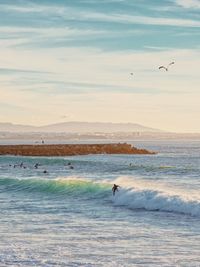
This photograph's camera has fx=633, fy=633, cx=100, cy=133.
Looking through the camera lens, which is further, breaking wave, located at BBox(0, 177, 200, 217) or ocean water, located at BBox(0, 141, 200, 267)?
breaking wave, located at BBox(0, 177, 200, 217)

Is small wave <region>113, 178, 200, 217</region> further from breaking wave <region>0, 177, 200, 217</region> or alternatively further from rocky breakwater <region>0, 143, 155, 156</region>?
rocky breakwater <region>0, 143, 155, 156</region>

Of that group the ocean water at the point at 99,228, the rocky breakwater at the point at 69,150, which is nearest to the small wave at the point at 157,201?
the ocean water at the point at 99,228

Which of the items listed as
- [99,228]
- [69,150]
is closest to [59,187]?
[99,228]

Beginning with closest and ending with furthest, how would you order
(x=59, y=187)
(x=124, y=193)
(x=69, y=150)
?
(x=124, y=193) → (x=59, y=187) → (x=69, y=150)

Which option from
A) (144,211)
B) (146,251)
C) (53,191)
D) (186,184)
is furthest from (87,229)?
(186,184)

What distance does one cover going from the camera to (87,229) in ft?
88.2

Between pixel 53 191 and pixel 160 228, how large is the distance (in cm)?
2127

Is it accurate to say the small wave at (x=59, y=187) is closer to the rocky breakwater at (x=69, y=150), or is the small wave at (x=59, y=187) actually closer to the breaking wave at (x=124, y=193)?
the breaking wave at (x=124, y=193)

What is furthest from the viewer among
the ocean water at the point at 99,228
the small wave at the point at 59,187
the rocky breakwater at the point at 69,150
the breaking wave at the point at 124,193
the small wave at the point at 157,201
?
the rocky breakwater at the point at 69,150

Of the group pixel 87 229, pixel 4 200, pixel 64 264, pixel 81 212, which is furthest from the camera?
pixel 4 200

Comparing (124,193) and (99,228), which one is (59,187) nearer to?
(124,193)

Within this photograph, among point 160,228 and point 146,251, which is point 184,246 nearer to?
point 146,251

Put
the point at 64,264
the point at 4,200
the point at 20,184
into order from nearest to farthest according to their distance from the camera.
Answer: the point at 64,264
the point at 4,200
the point at 20,184

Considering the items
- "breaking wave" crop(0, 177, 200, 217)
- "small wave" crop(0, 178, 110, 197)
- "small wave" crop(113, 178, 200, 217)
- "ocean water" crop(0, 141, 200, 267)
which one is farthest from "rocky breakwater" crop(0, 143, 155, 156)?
"small wave" crop(113, 178, 200, 217)
